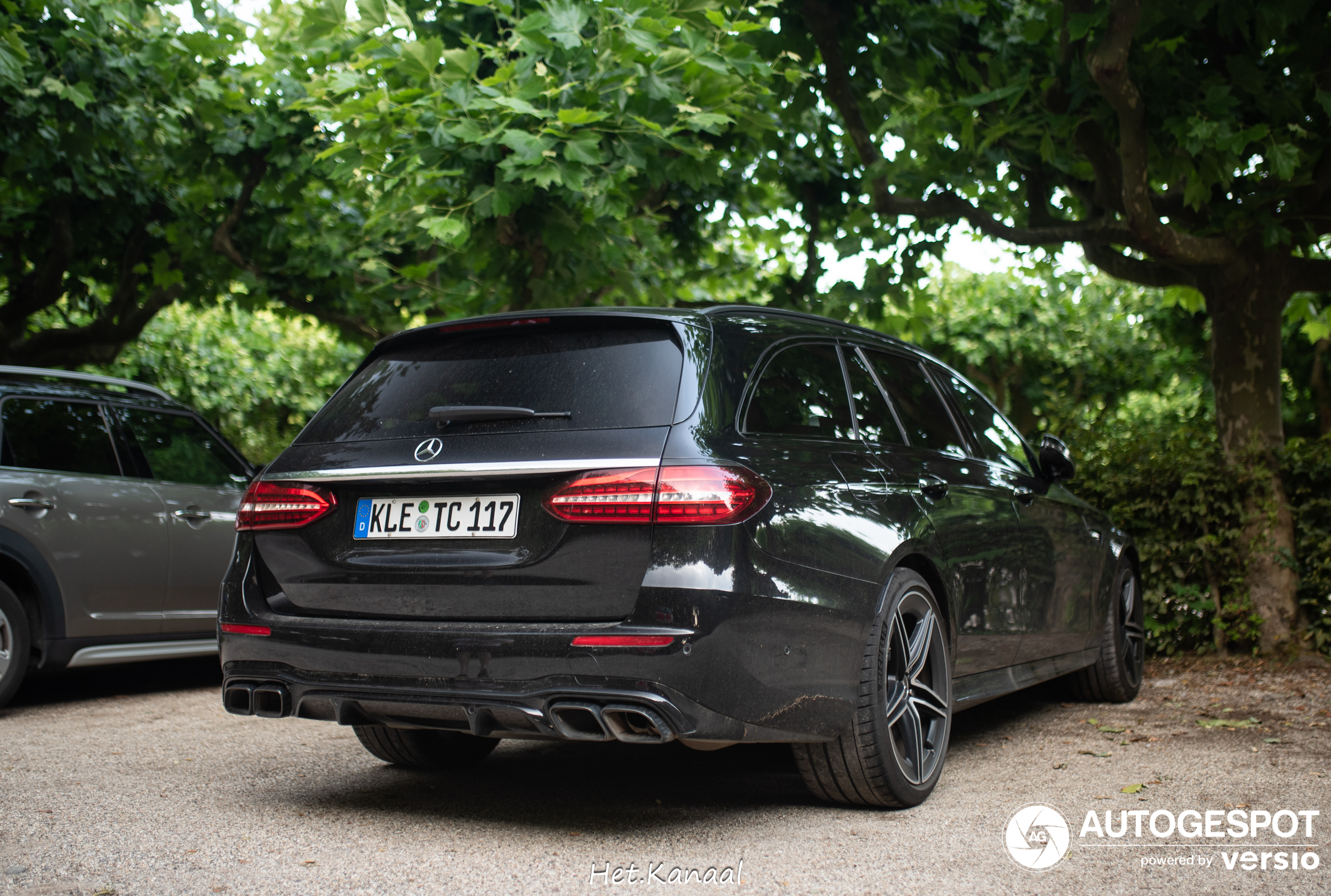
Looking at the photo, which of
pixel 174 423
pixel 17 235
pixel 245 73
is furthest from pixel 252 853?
pixel 17 235

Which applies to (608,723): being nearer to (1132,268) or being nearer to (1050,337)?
(1132,268)

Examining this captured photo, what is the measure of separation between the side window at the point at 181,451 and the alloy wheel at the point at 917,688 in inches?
182

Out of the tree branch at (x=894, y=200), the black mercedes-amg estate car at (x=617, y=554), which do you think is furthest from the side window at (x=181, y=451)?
the tree branch at (x=894, y=200)

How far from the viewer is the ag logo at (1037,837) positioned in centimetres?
342

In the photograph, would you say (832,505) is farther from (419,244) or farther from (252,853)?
(419,244)

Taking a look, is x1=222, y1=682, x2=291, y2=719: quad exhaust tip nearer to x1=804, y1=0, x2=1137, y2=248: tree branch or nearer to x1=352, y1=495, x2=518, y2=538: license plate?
Result: x1=352, y1=495, x2=518, y2=538: license plate

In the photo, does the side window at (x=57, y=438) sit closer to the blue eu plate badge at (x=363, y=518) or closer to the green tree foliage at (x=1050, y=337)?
the blue eu plate badge at (x=363, y=518)

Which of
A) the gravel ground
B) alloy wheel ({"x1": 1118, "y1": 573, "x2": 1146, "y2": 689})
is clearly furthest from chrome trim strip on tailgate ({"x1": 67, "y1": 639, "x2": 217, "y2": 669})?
alloy wheel ({"x1": 1118, "y1": 573, "x2": 1146, "y2": 689})

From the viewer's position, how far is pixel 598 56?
22.2 feet

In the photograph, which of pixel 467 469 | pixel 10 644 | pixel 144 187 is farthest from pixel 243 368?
pixel 467 469

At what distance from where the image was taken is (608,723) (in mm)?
Result: 3205

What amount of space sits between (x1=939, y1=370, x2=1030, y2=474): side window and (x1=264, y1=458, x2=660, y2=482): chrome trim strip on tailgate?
8.18 ft

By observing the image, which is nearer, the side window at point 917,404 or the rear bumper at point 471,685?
the rear bumper at point 471,685

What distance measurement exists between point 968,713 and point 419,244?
4.71m
